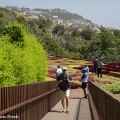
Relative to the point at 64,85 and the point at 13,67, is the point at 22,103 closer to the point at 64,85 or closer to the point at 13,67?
the point at 64,85

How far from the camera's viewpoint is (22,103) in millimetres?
9398

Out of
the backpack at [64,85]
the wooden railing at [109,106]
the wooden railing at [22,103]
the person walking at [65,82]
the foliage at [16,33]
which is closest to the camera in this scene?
the wooden railing at [109,106]

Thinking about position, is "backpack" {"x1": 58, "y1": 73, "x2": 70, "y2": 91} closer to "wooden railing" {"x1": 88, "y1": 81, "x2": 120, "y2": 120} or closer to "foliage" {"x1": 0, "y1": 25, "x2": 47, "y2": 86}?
"foliage" {"x1": 0, "y1": 25, "x2": 47, "y2": 86}

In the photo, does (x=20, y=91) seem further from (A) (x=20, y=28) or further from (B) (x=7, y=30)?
(B) (x=7, y=30)

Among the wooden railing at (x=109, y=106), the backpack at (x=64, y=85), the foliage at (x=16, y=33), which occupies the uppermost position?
the foliage at (x=16, y=33)

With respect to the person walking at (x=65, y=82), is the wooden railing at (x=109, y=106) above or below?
above

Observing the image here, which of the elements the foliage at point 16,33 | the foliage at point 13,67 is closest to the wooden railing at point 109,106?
the foliage at point 13,67

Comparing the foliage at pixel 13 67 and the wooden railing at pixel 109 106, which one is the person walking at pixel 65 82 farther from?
the wooden railing at pixel 109 106

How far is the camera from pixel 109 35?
75.8 m

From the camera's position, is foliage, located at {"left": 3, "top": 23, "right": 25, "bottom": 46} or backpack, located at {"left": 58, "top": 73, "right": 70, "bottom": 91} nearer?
backpack, located at {"left": 58, "top": 73, "right": 70, "bottom": 91}

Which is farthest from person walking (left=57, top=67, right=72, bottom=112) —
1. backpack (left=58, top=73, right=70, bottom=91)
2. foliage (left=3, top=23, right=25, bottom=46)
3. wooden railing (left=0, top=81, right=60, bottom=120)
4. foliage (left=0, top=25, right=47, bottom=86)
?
foliage (left=3, top=23, right=25, bottom=46)

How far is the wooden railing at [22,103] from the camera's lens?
804 cm

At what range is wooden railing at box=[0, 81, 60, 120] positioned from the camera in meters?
8.04

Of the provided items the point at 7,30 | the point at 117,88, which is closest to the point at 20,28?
the point at 7,30
